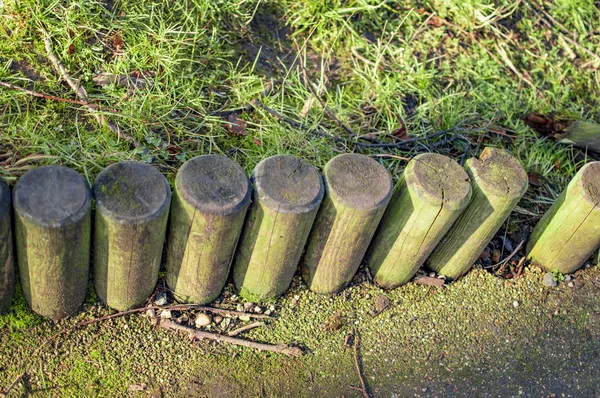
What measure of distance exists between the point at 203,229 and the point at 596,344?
227 cm

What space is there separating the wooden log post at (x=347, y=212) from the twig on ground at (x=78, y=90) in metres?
1.08

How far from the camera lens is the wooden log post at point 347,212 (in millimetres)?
2885

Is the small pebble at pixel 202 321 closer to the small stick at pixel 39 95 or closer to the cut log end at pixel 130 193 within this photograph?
the cut log end at pixel 130 193

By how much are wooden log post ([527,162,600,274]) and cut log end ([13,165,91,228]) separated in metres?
2.49

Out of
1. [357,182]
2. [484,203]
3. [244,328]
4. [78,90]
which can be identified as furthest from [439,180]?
[78,90]

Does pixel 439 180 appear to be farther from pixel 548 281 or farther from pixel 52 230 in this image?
pixel 52 230

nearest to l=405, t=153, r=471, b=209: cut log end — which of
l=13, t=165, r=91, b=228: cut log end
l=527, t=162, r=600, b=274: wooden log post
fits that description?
l=527, t=162, r=600, b=274: wooden log post

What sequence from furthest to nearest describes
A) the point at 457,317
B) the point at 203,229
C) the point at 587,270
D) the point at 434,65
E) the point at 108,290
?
1. the point at 434,65
2. the point at 587,270
3. the point at 457,317
4. the point at 108,290
5. the point at 203,229

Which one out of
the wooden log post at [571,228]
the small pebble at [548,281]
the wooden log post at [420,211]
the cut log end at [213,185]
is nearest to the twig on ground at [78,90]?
the cut log end at [213,185]

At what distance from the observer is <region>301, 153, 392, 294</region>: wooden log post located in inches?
114


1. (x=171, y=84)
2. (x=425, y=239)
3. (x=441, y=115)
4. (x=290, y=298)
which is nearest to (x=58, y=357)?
(x=290, y=298)

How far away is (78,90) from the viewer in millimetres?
3365

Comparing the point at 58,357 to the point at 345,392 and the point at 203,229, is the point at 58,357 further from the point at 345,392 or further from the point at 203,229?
the point at 345,392

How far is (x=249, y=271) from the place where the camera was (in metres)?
3.10
